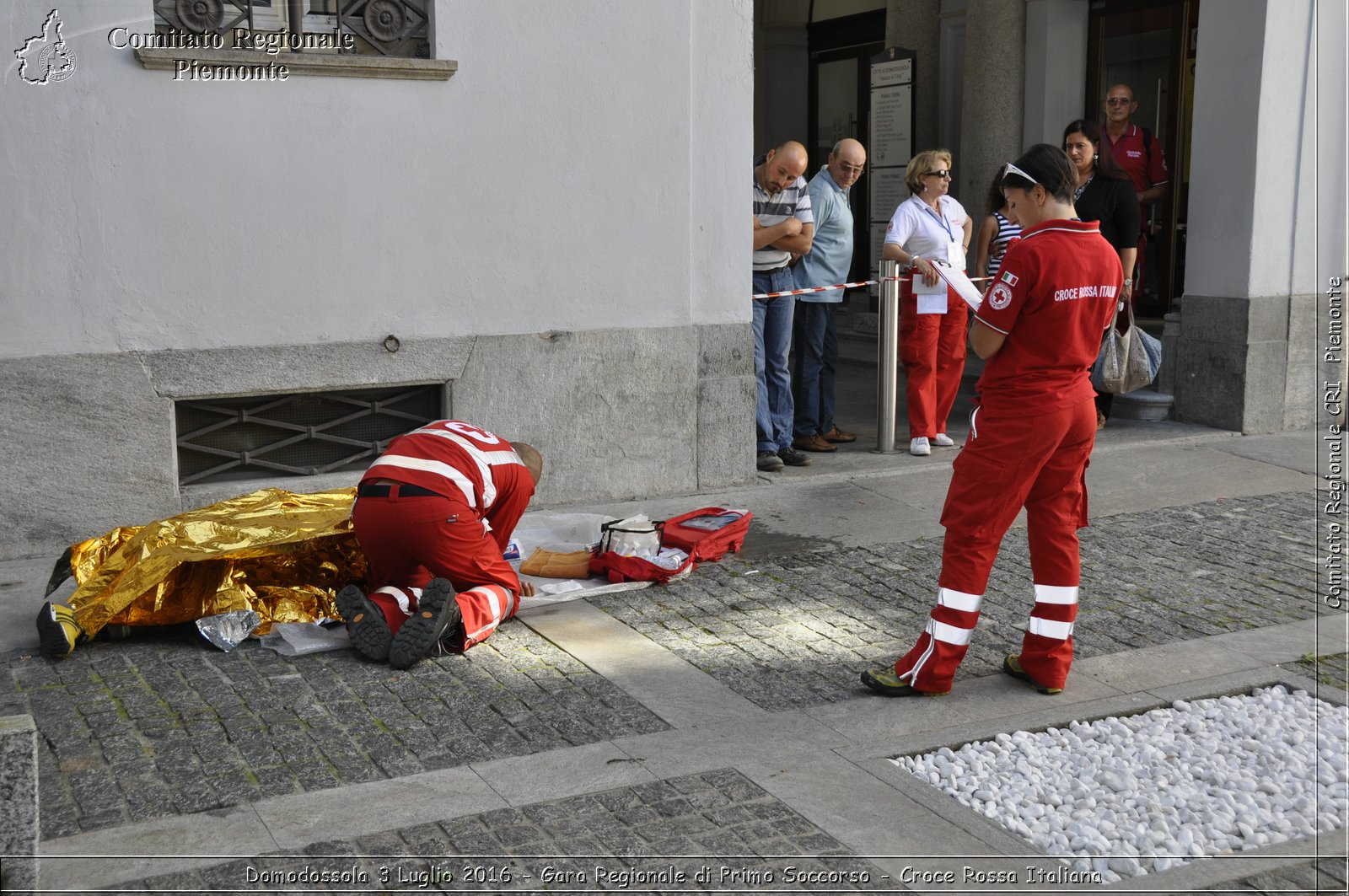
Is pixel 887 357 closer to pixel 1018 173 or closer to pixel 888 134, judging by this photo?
pixel 1018 173

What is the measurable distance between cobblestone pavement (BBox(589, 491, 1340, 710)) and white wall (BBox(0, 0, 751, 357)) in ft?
6.50

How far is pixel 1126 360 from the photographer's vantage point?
8.98 meters

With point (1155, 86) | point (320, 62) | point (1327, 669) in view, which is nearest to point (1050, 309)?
point (1327, 669)

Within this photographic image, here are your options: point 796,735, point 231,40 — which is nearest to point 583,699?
point 796,735

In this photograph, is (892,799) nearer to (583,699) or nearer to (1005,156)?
(583,699)

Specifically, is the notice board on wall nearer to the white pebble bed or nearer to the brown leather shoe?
the brown leather shoe

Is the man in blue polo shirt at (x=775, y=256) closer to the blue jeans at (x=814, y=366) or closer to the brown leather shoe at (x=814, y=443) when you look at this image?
the blue jeans at (x=814, y=366)

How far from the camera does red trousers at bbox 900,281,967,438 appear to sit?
8625 millimetres

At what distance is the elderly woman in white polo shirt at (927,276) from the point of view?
8.56 m

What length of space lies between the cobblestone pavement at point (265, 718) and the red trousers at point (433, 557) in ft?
0.54

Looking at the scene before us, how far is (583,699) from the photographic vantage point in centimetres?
473

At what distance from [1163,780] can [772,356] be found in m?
4.74

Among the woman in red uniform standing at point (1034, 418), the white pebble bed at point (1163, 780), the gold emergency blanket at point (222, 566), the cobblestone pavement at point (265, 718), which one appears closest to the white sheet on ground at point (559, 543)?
the cobblestone pavement at point (265, 718)

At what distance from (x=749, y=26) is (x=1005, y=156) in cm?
500
